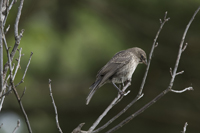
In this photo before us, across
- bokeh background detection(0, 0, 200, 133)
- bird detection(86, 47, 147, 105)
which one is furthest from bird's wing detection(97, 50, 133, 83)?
bokeh background detection(0, 0, 200, 133)

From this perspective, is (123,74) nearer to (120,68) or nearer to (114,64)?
(120,68)

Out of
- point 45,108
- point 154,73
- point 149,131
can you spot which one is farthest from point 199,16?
point 45,108

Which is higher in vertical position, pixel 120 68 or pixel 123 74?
pixel 120 68

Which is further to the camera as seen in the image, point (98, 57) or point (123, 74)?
point (98, 57)

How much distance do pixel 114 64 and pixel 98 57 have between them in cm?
303

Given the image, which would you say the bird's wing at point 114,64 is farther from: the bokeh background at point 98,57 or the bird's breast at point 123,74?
the bokeh background at point 98,57

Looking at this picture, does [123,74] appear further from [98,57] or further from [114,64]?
[98,57]

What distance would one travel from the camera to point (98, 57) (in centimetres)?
909

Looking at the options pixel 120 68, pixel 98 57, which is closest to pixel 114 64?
pixel 120 68

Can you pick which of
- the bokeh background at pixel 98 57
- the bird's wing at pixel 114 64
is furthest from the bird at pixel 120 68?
the bokeh background at pixel 98 57

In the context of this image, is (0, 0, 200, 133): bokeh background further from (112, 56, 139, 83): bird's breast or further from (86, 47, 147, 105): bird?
(112, 56, 139, 83): bird's breast

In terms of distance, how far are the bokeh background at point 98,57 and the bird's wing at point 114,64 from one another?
250 centimetres

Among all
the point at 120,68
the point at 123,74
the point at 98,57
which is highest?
the point at 98,57

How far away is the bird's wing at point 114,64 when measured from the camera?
5.86m
